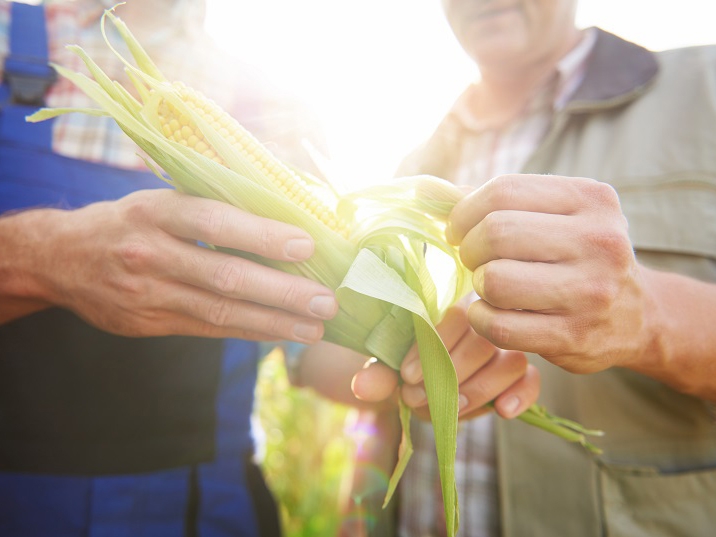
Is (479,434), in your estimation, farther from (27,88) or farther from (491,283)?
(27,88)

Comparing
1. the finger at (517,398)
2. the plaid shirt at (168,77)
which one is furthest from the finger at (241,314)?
the plaid shirt at (168,77)

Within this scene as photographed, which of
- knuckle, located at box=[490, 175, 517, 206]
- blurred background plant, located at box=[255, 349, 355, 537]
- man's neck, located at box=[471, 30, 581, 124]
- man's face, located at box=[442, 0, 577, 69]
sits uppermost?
man's face, located at box=[442, 0, 577, 69]

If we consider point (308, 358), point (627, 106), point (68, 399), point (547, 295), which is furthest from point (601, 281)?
point (68, 399)

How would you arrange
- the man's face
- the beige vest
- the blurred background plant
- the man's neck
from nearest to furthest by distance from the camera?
the beige vest, the man's face, the man's neck, the blurred background plant

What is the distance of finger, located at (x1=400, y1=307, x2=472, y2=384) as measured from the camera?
33.8 inches

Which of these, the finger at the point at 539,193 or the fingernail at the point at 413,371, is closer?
the finger at the point at 539,193

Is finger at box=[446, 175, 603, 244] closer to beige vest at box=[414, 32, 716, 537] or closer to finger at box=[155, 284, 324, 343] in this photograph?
finger at box=[155, 284, 324, 343]

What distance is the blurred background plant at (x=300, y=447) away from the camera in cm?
378

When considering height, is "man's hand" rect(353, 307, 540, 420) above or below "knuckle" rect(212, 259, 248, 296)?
below

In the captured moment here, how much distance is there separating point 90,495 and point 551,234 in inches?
51.2

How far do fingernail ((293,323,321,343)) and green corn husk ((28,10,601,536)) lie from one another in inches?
1.8

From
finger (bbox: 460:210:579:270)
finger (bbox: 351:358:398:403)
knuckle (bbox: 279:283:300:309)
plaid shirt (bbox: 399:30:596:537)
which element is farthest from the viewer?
plaid shirt (bbox: 399:30:596:537)

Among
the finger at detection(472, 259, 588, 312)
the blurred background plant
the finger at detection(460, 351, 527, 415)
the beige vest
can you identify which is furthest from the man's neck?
the blurred background plant

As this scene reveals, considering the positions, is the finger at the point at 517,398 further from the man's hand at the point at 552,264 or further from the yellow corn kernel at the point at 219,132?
the yellow corn kernel at the point at 219,132
